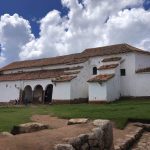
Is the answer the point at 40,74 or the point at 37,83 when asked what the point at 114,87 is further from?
the point at 40,74

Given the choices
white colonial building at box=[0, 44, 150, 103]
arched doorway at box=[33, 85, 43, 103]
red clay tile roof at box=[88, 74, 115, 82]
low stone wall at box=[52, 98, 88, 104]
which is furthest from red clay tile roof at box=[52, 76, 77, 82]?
arched doorway at box=[33, 85, 43, 103]

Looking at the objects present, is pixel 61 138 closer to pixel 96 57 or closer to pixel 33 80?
pixel 96 57

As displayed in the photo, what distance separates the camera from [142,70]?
35.8 metres

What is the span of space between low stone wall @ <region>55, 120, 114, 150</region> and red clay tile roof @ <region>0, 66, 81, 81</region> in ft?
87.3

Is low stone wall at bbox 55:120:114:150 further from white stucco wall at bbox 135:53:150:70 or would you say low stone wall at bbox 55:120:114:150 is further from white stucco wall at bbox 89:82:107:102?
white stucco wall at bbox 135:53:150:70

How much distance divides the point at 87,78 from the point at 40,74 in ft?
23.1

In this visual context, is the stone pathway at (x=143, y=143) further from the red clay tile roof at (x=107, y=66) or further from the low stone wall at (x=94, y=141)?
the red clay tile roof at (x=107, y=66)

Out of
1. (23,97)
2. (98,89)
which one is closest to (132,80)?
(98,89)

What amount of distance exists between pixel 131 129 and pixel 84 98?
21164 mm

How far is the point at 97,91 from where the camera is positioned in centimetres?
3509

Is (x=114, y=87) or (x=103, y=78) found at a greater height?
(x=103, y=78)

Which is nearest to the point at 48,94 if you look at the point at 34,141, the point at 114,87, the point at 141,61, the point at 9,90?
the point at 9,90

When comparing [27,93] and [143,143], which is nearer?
[143,143]

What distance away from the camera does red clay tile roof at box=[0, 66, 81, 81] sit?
130 feet
